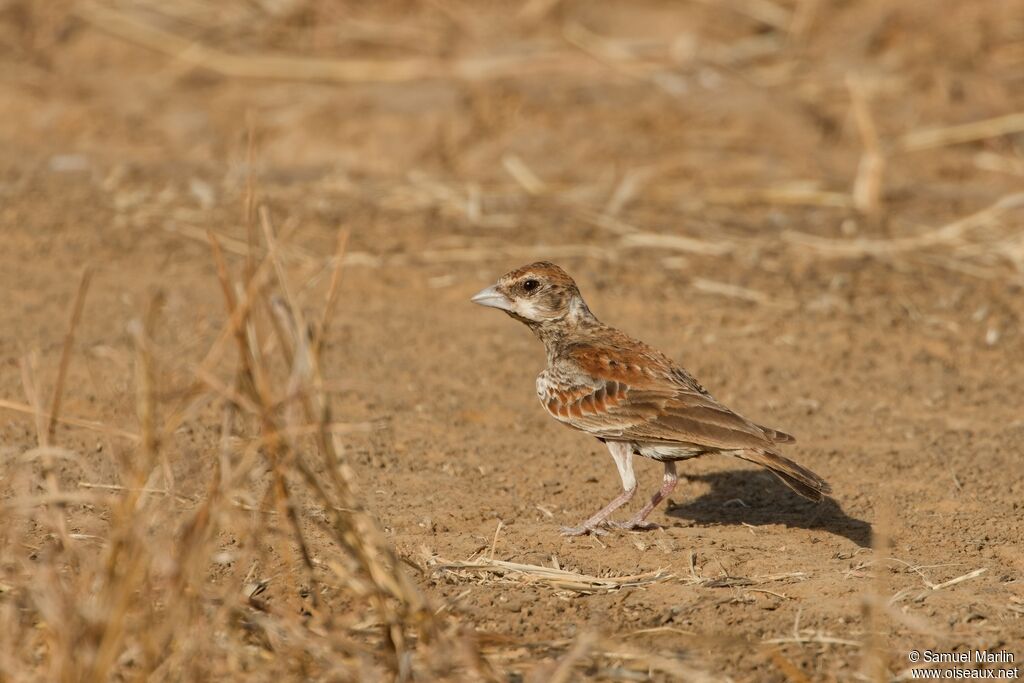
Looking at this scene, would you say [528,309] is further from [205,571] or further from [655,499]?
[205,571]

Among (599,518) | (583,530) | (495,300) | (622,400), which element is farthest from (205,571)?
(495,300)

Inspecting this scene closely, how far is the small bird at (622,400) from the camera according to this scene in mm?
5758

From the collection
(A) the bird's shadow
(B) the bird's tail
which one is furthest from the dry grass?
(A) the bird's shadow

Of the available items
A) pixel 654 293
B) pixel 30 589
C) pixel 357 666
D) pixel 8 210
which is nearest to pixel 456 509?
pixel 357 666

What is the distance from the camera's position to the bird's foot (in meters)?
5.78

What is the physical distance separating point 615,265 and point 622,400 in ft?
11.6

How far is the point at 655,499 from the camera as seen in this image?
20.0ft

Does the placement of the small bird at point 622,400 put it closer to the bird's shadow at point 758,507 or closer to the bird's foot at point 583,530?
the bird's foot at point 583,530

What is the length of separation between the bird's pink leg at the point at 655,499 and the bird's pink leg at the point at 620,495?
0.07 m

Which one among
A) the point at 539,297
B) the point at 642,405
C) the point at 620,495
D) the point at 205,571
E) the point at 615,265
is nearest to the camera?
the point at 205,571

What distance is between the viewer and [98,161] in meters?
11.5

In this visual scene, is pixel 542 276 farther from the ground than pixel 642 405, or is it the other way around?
pixel 542 276

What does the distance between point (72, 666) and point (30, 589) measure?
31 centimetres

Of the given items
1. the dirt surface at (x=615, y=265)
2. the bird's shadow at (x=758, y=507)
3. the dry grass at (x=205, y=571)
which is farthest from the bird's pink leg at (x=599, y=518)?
the dry grass at (x=205, y=571)
